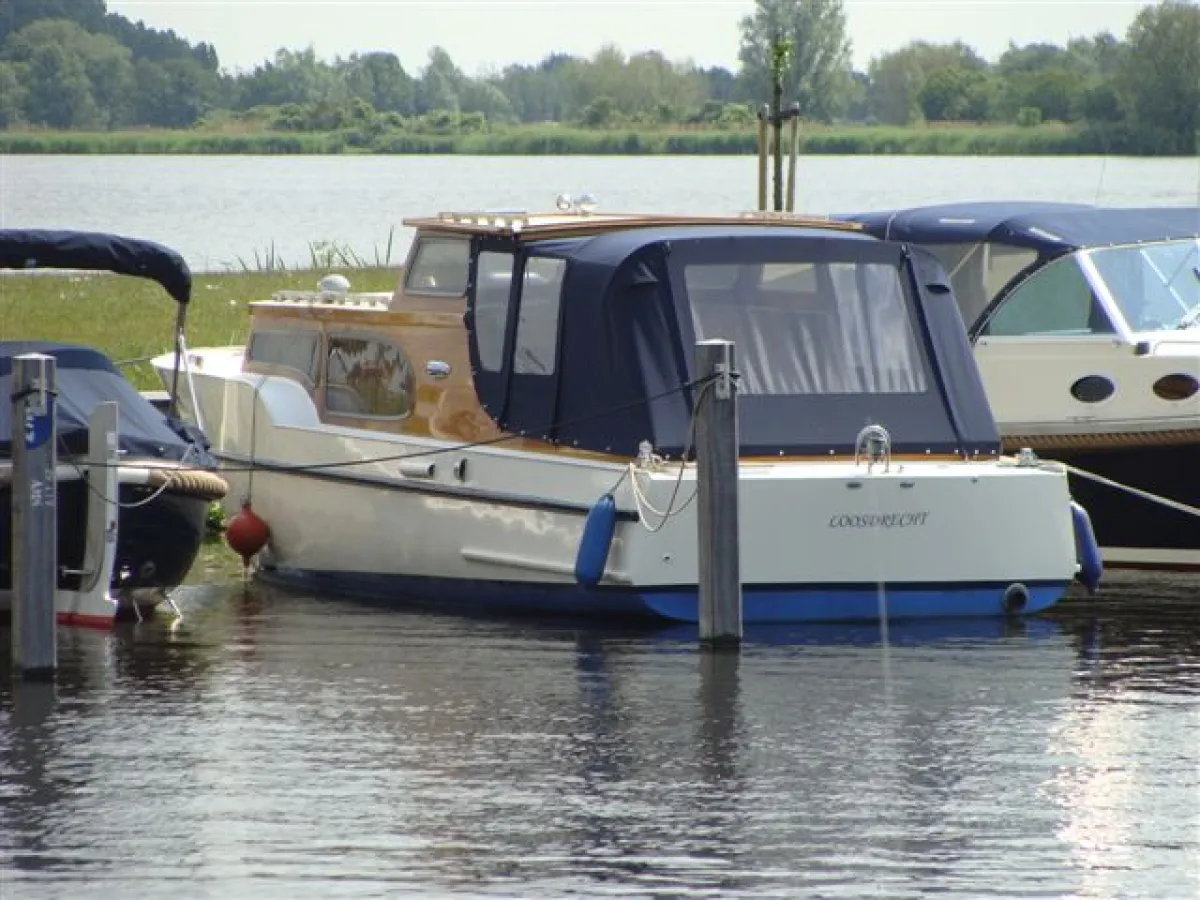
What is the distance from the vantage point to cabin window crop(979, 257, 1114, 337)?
1822 centimetres

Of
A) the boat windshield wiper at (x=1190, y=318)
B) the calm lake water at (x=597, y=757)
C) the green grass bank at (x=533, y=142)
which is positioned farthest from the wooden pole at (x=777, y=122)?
the green grass bank at (x=533, y=142)

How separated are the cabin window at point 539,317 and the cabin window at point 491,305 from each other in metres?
0.17

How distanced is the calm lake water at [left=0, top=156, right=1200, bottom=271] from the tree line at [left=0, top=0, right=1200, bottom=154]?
215 cm

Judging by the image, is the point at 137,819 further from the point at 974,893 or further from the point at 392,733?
the point at 974,893

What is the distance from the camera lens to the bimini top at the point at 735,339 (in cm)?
1528

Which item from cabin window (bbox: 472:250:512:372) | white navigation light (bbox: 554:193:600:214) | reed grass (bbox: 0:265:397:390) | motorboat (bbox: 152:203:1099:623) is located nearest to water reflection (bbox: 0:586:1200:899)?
motorboat (bbox: 152:203:1099:623)

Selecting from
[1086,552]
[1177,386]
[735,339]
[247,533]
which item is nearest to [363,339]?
[247,533]

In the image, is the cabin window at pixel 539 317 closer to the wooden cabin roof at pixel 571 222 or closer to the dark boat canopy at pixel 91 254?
the wooden cabin roof at pixel 571 222

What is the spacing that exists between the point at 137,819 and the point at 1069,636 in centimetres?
638

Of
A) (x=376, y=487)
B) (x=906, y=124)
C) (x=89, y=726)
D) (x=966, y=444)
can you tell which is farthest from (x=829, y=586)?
(x=906, y=124)

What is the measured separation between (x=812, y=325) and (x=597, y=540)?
2049mm

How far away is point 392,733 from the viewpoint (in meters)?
12.6

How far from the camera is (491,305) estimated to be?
16.3 metres

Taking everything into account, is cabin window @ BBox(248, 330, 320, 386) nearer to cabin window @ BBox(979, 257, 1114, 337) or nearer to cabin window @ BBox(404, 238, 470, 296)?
cabin window @ BBox(404, 238, 470, 296)
